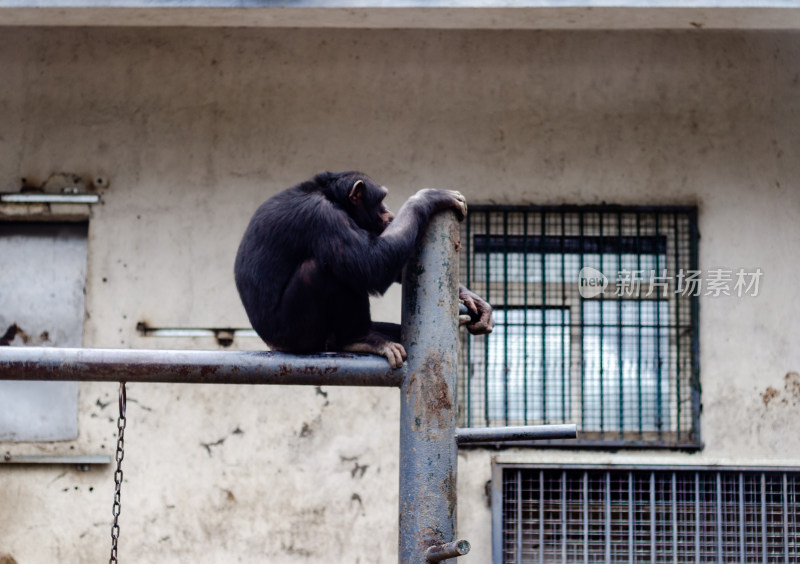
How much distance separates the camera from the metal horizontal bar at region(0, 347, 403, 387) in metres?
2.10

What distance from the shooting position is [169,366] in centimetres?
210

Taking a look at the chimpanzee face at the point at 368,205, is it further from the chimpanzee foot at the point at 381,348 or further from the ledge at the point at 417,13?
the ledge at the point at 417,13

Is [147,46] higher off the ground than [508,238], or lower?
higher

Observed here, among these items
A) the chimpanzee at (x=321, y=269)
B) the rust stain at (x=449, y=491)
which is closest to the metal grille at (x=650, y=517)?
the chimpanzee at (x=321, y=269)

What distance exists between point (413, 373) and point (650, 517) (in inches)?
148

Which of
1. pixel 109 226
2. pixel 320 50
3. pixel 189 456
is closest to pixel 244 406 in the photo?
pixel 189 456

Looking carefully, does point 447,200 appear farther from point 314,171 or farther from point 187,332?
point 187,332

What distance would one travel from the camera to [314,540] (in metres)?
5.78

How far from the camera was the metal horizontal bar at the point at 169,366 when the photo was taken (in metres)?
2.10

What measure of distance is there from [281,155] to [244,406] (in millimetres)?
1677

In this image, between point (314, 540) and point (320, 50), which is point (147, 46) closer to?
point (320, 50)

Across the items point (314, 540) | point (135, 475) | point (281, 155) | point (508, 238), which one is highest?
point (281, 155)

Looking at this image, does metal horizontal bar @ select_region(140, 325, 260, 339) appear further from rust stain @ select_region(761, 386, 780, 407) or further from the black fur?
rust stain @ select_region(761, 386, 780, 407)

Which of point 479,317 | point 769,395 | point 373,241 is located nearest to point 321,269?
point 373,241
